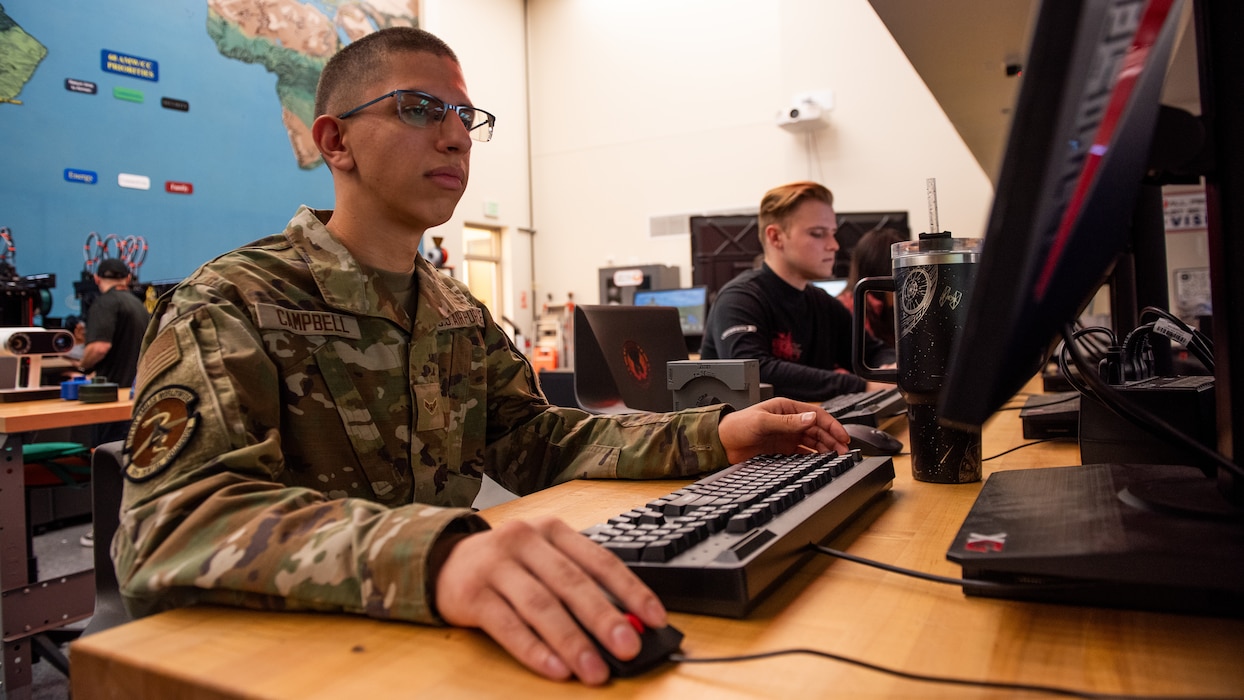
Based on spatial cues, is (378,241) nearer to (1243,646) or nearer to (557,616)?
(557,616)

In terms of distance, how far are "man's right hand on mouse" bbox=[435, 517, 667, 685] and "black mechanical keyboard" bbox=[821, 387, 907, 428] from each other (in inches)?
30.9

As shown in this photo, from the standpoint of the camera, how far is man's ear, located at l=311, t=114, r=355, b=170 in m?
1.12

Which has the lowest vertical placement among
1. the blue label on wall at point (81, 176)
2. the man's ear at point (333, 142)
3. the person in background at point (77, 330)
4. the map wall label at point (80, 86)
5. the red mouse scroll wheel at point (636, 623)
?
the red mouse scroll wheel at point (636, 623)

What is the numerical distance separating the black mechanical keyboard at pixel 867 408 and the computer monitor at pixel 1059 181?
785mm

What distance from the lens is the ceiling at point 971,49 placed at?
143cm

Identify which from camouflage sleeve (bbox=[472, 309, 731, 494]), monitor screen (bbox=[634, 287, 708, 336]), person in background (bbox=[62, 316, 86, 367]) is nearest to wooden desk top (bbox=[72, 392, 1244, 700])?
camouflage sleeve (bbox=[472, 309, 731, 494])

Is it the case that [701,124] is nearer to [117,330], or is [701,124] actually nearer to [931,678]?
[117,330]

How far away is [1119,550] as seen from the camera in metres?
0.44

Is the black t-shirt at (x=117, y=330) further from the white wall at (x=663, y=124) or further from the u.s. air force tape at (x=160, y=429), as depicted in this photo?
the u.s. air force tape at (x=160, y=429)

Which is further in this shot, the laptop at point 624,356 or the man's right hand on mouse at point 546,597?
the laptop at point 624,356

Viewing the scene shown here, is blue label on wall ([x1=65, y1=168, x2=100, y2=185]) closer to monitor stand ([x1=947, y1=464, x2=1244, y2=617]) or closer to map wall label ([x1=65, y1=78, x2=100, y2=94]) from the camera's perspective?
map wall label ([x1=65, y1=78, x2=100, y2=94])

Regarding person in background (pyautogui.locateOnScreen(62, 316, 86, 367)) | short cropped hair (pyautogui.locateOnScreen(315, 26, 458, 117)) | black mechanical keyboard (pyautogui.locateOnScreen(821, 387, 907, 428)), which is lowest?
black mechanical keyboard (pyautogui.locateOnScreen(821, 387, 907, 428))

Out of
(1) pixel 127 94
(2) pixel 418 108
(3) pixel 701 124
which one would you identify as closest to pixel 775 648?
(2) pixel 418 108

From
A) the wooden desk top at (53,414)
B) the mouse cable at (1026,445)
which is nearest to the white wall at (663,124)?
the wooden desk top at (53,414)
